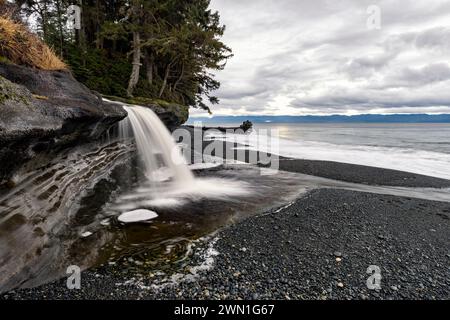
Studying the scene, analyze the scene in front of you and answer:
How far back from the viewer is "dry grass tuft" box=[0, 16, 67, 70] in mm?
7188

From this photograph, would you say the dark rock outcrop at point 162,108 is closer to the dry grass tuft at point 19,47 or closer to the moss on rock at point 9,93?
the dry grass tuft at point 19,47

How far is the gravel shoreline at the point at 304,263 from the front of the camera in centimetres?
383

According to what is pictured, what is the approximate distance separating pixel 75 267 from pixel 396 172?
1672 cm

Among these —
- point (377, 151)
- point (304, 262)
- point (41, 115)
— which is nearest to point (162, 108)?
point (41, 115)

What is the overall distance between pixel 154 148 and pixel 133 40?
11.5m

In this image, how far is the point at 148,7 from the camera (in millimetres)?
17312

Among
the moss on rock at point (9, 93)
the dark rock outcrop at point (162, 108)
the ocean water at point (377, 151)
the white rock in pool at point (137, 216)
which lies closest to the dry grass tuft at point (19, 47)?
Answer: the moss on rock at point (9, 93)

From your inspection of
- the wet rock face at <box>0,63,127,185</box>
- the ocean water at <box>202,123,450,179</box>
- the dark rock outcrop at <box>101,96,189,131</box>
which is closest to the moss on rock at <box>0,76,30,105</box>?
the wet rock face at <box>0,63,127,185</box>

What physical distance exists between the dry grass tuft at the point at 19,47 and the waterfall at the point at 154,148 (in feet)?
12.5

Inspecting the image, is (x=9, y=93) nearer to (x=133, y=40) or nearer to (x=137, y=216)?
(x=137, y=216)

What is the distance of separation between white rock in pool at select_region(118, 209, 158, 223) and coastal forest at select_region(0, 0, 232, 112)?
10.6m

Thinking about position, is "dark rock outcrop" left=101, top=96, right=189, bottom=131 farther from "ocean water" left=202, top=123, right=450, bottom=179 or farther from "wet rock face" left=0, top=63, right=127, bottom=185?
"ocean water" left=202, top=123, right=450, bottom=179
